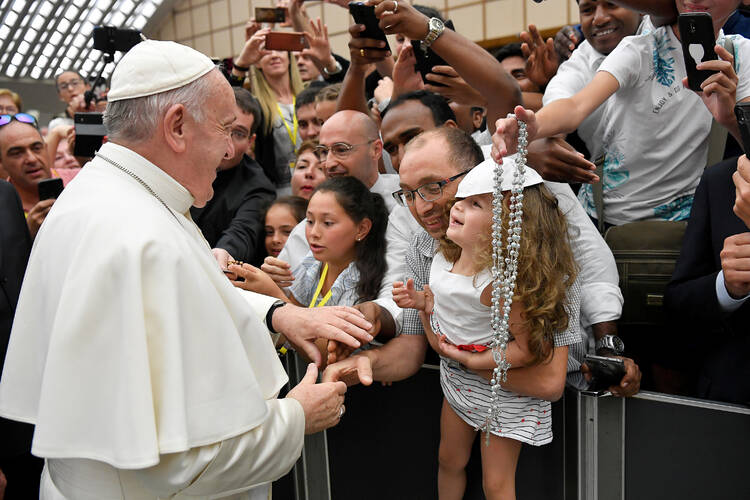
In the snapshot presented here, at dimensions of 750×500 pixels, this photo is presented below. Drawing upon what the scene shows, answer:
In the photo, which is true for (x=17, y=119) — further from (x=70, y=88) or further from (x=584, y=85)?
(x=70, y=88)

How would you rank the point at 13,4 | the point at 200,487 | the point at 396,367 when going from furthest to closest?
the point at 13,4 < the point at 396,367 < the point at 200,487

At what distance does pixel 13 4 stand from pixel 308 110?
41.4 ft

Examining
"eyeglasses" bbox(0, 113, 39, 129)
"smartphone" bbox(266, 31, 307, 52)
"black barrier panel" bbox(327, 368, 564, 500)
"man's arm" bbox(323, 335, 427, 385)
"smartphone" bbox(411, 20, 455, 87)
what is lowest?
"black barrier panel" bbox(327, 368, 564, 500)

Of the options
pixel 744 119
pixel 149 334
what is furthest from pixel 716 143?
pixel 149 334

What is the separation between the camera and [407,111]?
112 inches

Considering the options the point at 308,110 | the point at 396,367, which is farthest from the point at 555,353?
the point at 308,110

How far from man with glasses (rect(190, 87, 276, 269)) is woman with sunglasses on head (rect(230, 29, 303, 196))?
478 millimetres

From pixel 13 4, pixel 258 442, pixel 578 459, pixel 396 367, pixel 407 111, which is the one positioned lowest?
pixel 578 459

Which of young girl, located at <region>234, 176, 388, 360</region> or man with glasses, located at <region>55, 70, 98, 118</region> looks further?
man with glasses, located at <region>55, 70, 98, 118</region>

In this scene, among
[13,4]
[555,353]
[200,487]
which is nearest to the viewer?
[200,487]

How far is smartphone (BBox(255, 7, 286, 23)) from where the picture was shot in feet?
14.2

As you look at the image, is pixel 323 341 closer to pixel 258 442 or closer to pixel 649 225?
pixel 258 442

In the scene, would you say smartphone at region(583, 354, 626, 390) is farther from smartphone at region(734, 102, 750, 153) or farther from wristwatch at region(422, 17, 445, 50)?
wristwatch at region(422, 17, 445, 50)

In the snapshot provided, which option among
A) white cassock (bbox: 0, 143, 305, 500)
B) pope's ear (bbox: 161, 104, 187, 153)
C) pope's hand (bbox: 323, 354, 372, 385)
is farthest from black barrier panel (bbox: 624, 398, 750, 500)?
pope's ear (bbox: 161, 104, 187, 153)
